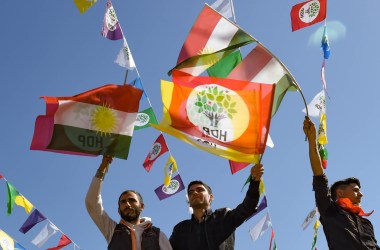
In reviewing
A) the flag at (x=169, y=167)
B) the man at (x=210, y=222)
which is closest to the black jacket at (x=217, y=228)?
the man at (x=210, y=222)

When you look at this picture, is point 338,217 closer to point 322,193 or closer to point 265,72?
point 322,193

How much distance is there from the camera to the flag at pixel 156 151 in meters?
9.02

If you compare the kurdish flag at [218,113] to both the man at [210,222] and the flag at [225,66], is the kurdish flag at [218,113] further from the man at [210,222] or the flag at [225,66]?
the flag at [225,66]

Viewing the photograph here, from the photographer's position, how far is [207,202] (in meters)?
4.82

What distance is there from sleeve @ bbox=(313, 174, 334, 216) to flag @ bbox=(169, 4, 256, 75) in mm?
1841

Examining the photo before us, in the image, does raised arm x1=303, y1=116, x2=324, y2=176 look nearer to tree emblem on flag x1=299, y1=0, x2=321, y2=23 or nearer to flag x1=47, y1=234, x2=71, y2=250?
tree emblem on flag x1=299, y1=0, x2=321, y2=23

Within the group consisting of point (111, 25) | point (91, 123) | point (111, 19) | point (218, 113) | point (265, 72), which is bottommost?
point (91, 123)

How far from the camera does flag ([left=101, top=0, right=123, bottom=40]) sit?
7.78 m

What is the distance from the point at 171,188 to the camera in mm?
9336

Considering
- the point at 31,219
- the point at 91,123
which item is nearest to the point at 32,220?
the point at 31,219

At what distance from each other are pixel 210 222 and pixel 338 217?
1240 mm

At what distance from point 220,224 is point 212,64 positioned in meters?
1.96

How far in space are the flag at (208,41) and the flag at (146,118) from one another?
2783 mm

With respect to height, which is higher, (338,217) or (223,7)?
(223,7)
